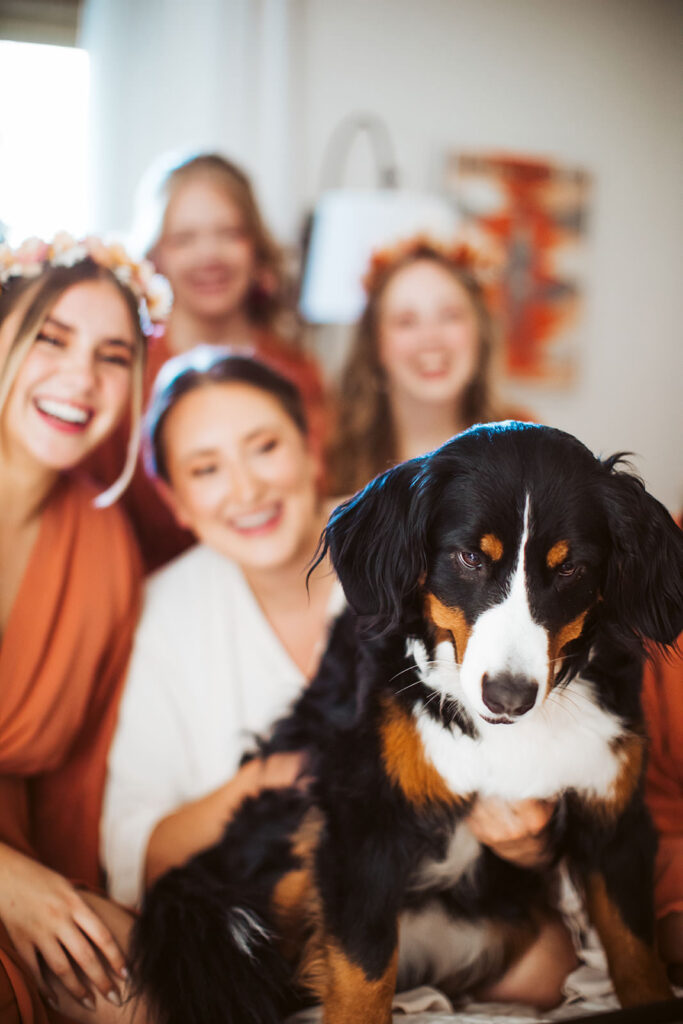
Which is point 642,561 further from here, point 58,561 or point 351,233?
point 351,233

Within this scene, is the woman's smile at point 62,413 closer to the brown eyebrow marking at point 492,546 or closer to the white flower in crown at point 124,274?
the white flower in crown at point 124,274

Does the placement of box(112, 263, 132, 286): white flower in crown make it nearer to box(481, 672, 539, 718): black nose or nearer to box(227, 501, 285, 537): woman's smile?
box(227, 501, 285, 537): woman's smile

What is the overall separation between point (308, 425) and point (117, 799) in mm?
697

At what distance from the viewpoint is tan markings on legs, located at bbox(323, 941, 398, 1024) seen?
88 centimetres

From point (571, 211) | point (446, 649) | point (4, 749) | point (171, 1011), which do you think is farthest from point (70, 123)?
point (171, 1011)

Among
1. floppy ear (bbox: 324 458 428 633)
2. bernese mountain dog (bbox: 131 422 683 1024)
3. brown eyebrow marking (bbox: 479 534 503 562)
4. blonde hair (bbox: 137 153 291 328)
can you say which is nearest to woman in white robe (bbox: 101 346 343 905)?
bernese mountain dog (bbox: 131 422 683 1024)

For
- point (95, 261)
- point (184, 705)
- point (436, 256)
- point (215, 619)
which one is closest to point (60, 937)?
point (184, 705)

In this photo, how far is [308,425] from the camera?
142 cm

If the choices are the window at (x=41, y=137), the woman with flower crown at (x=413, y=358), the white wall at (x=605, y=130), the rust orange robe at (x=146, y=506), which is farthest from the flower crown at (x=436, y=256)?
the window at (x=41, y=137)

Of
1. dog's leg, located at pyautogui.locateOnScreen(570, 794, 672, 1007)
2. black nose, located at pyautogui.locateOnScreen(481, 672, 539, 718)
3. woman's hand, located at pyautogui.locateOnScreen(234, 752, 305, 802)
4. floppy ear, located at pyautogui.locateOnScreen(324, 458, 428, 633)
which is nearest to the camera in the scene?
black nose, located at pyautogui.locateOnScreen(481, 672, 539, 718)

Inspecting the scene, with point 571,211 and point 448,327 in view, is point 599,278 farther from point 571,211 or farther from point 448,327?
point 448,327

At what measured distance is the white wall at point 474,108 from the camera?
1.17 m

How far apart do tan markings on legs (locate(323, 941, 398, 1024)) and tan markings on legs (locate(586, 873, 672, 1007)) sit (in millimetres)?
266

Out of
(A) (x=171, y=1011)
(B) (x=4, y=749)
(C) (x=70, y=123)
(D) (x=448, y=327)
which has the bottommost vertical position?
(A) (x=171, y=1011)
